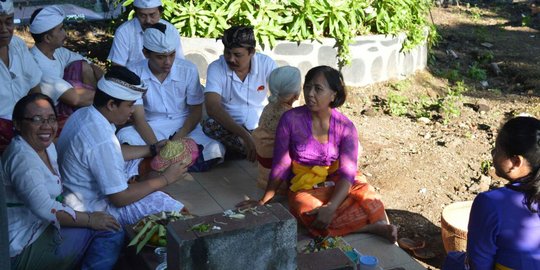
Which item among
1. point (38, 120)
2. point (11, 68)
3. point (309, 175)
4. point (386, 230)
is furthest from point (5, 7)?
point (386, 230)

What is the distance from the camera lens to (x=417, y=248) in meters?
5.23

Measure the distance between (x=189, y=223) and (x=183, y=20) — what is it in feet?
17.7

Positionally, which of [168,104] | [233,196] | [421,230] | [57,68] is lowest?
[421,230]

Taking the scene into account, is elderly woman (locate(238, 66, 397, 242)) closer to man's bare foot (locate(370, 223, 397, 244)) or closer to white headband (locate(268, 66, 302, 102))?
man's bare foot (locate(370, 223, 397, 244))

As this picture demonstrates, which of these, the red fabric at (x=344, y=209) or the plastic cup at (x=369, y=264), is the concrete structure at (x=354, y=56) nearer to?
the red fabric at (x=344, y=209)

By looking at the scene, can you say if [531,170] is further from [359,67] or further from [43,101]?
[359,67]

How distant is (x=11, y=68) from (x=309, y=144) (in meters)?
2.35

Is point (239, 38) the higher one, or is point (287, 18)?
point (239, 38)

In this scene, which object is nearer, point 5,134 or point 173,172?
point 173,172

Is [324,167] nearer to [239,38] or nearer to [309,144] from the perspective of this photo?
[309,144]

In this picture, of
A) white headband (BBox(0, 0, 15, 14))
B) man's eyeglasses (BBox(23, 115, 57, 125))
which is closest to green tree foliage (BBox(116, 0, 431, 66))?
white headband (BBox(0, 0, 15, 14))

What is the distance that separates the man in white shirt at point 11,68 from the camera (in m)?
5.04

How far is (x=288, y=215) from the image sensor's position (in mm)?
3129

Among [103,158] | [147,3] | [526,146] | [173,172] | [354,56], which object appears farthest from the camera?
[354,56]
